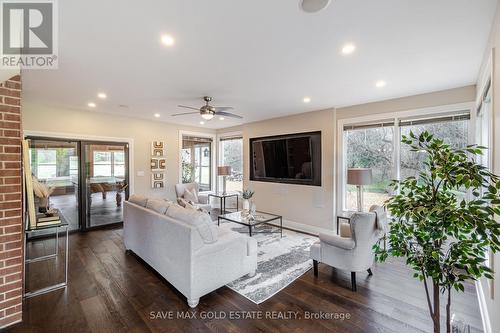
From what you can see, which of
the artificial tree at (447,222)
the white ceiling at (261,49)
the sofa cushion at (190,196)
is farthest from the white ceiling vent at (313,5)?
the sofa cushion at (190,196)

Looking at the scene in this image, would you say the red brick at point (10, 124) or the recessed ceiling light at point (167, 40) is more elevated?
the recessed ceiling light at point (167, 40)

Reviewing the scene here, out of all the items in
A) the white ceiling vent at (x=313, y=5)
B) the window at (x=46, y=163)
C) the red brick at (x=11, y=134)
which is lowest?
the window at (x=46, y=163)

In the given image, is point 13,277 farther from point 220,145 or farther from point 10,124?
point 220,145

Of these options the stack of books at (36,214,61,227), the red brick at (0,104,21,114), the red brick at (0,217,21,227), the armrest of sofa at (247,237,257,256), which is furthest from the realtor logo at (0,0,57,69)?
the armrest of sofa at (247,237,257,256)

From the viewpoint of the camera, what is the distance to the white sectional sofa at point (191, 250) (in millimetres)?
2377

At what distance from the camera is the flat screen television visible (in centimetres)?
508

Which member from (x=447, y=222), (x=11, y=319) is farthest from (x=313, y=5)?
(x=11, y=319)

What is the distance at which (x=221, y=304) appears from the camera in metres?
2.44

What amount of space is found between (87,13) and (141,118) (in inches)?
167

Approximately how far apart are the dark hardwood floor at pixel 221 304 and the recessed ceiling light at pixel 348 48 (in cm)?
280

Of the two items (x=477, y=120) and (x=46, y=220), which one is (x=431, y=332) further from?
(x=46, y=220)

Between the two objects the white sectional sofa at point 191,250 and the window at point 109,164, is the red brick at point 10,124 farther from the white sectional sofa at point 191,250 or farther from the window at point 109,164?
the window at point 109,164

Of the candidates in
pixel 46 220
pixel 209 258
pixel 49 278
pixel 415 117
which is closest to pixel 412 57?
pixel 415 117

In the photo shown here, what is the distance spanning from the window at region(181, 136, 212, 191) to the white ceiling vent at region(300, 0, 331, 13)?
5641mm
